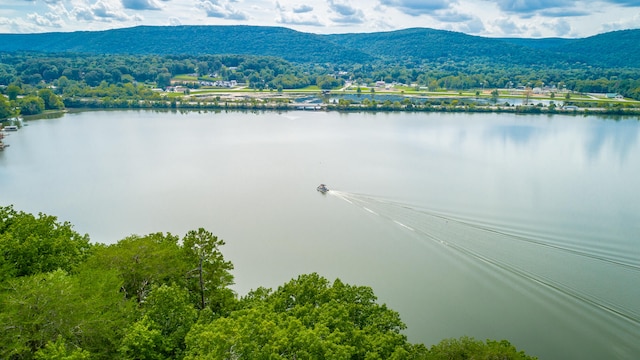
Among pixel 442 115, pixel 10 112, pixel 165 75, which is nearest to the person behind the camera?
pixel 10 112

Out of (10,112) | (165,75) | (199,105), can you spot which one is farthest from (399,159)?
(165,75)

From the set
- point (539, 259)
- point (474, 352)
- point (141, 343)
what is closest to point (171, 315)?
point (141, 343)

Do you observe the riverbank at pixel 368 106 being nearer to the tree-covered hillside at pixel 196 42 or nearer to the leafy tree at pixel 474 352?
the leafy tree at pixel 474 352

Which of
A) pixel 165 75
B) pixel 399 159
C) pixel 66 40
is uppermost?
pixel 66 40

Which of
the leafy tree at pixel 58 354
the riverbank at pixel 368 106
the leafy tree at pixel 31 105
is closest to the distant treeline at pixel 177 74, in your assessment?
the leafy tree at pixel 31 105

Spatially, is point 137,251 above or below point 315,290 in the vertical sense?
above

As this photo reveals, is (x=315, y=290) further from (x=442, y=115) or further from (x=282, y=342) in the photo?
(x=442, y=115)

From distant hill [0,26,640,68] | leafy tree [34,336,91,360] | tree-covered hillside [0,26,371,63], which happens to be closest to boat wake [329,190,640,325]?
leafy tree [34,336,91,360]

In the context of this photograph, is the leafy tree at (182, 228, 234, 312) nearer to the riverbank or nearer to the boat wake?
the boat wake
